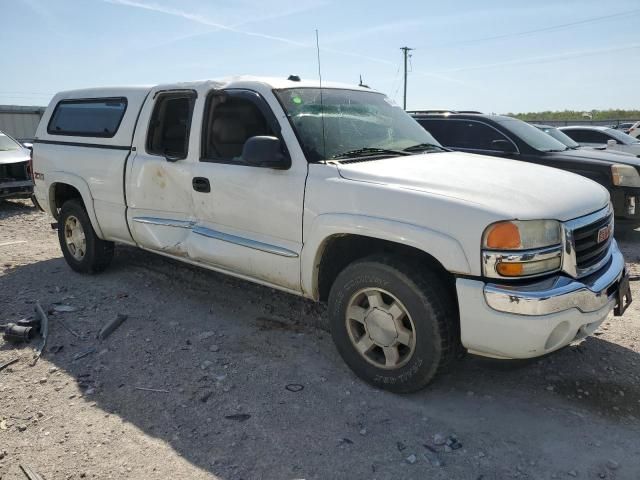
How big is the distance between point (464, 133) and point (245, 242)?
4.86 m

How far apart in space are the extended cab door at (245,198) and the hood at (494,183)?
515 mm

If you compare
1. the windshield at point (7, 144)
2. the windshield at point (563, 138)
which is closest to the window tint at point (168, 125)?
the windshield at point (563, 138)

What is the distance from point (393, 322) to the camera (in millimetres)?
3148

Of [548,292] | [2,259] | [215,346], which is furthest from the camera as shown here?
[2,259]

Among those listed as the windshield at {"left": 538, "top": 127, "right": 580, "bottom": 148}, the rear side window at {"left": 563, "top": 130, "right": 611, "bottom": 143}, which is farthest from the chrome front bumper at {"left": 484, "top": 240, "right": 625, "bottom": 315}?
the rear side window at {"left": 563, "top": 130, "right": 611, "bottom": 143}

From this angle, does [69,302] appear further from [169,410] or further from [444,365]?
[444,365]

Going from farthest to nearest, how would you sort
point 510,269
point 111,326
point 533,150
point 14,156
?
1. point 14,156
2. point 533,150
3. point 111,326
4. point 510,269

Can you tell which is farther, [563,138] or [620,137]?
[620,137]

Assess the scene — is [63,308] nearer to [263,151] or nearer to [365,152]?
[263,151]

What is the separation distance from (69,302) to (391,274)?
3.31m

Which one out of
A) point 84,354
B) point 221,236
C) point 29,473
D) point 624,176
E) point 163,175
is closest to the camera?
point 29,473

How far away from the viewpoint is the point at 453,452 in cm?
273

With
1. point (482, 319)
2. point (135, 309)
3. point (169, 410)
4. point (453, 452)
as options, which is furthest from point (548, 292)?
point (135, 309)

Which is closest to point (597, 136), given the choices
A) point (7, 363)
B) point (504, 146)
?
point (504, 146)
